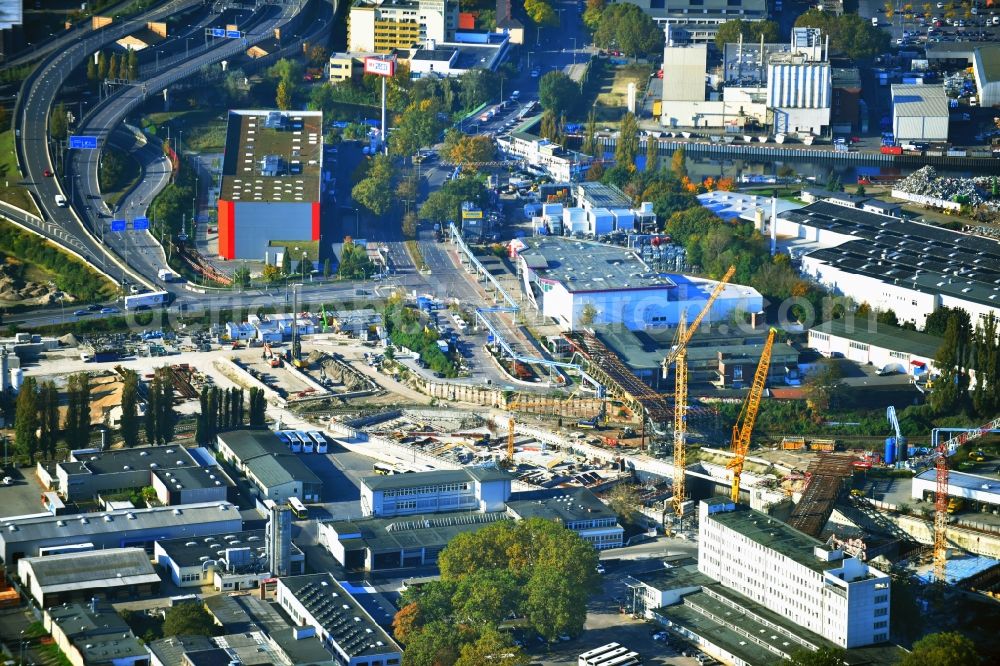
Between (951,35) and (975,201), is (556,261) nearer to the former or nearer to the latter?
(975,201)

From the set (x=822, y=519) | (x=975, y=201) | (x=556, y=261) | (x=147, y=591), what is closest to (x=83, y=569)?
(x=147, y=591)

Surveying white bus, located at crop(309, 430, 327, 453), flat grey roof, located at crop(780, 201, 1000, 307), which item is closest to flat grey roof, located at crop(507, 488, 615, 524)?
white bus, located at crop(309, 430, 327, 453)

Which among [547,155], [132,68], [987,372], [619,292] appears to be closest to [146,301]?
[619,292]

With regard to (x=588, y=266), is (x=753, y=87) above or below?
above

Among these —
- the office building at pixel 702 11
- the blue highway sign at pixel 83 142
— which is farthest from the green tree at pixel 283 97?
the office building at pixel 702 11

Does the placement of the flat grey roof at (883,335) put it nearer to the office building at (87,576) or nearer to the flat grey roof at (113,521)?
the flat grey roof at (113,521)

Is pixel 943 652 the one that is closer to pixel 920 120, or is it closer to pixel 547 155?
pixel 547 155

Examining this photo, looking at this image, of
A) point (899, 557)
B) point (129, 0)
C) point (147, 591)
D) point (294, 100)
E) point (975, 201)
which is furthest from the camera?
point (129, 0)
